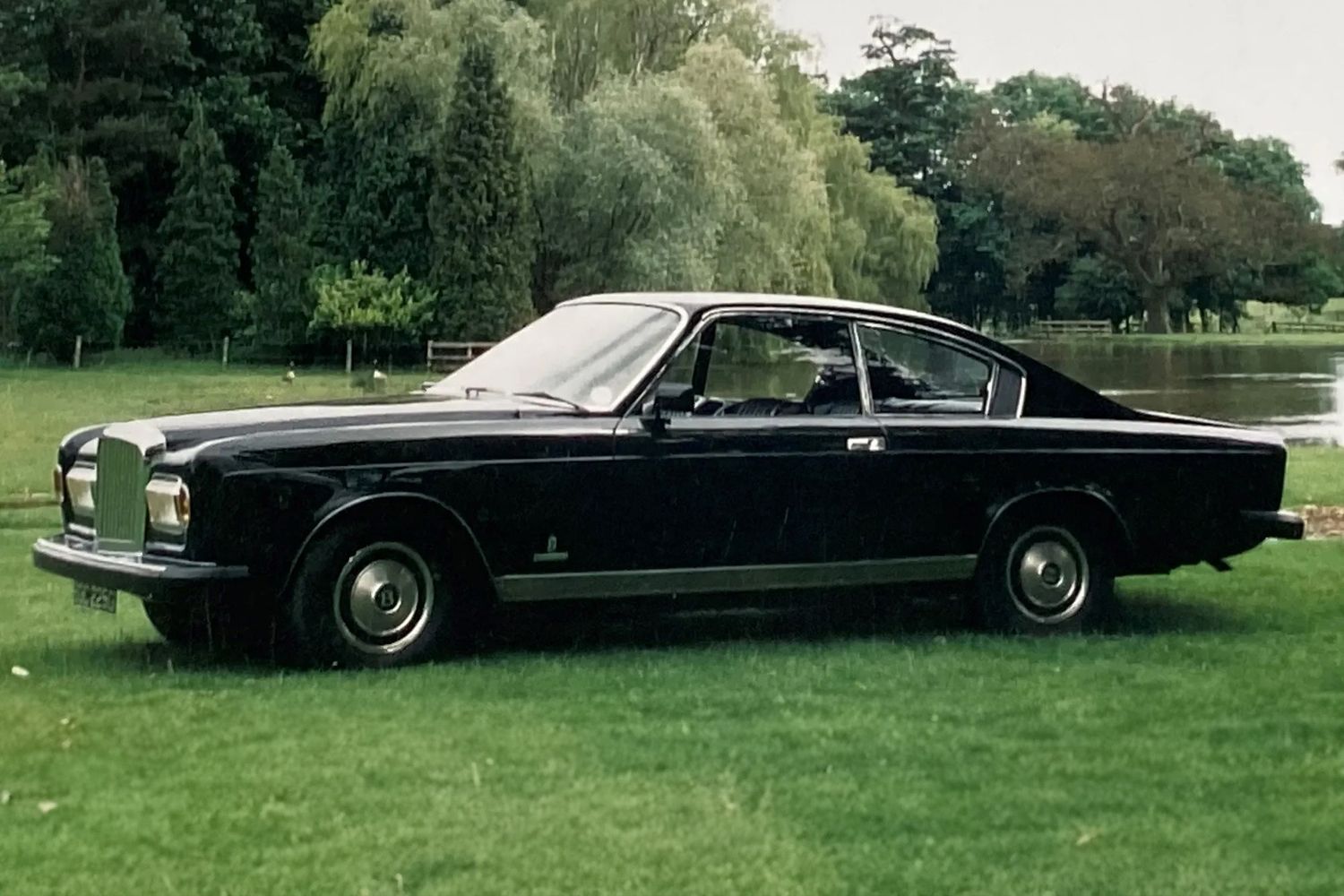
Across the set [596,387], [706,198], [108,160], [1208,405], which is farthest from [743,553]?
[108,160]

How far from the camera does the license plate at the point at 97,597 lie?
7.75m

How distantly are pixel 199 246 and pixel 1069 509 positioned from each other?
49.4 metres

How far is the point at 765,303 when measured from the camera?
8648 mm

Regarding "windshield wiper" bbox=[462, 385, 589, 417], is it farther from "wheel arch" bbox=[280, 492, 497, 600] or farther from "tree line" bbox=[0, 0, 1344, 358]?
"tree line" bbox=[0, 0, 1344, 358]

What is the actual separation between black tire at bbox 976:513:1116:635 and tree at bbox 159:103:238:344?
4855cm

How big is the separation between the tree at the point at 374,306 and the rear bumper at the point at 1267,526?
40.4m

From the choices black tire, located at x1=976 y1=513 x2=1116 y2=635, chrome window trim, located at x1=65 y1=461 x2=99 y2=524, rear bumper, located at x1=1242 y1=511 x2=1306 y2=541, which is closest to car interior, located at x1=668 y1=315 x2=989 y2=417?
black tire, located at x1=976 y1=513 x2=1116 y2=635

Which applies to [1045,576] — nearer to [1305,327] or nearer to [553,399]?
[553,399]

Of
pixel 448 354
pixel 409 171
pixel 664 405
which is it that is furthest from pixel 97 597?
pixel 409 171

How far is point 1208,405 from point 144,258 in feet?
121

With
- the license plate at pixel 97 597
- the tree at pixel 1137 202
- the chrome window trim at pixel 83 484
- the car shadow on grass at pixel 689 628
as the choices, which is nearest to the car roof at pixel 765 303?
the car shadow on grass at pixel 689 628

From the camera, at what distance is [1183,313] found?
9044cm

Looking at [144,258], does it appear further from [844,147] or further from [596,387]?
[596,387]

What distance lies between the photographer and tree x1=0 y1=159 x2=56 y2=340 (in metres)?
45.3
